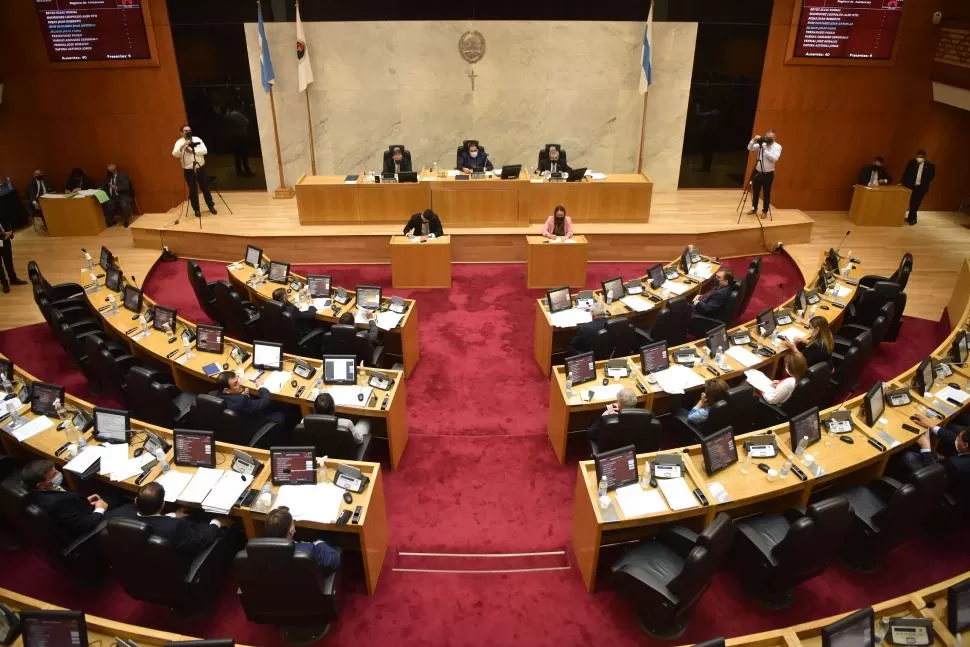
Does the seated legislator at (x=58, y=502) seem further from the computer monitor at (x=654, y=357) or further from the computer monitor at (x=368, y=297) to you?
the computer monitor at (x=654, y=357)

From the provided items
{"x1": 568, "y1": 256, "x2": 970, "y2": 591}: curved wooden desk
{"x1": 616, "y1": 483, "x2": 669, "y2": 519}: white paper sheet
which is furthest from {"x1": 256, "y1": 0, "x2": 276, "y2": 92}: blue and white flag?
{"x1": 616, "y1": 483, "x2": 669, "y2": 519}: white paper sheet

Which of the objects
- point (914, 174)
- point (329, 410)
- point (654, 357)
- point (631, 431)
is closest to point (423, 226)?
point (654, 357)

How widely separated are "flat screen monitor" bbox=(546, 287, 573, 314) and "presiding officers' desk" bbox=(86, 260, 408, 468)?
2.27 metres

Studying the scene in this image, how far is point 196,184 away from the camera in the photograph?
12633 mm

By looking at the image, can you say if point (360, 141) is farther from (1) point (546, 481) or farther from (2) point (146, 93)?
(1) point (546, 481)

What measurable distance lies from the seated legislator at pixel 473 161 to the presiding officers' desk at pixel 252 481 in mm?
7730

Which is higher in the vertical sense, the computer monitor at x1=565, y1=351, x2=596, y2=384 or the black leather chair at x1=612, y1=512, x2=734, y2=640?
the computer monitor at x1=565, y1=351, x2=596, y2=384

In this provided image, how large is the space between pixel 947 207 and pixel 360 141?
12582mm

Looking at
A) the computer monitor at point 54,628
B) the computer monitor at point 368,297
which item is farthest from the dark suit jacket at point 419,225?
the computer monitor at point 54,628

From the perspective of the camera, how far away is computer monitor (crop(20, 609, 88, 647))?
4016mm

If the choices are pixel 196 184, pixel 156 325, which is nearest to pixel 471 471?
pixel 156 325

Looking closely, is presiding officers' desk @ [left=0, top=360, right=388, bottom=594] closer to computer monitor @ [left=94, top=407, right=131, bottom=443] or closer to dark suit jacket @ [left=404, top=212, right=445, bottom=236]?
computer monitor @ [left=94, top=407, right=131, bottom=443]

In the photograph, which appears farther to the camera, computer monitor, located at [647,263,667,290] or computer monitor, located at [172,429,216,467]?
computer monitor, located at [647,263,667,290]

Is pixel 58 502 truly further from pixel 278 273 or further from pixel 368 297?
pixel 278 273
